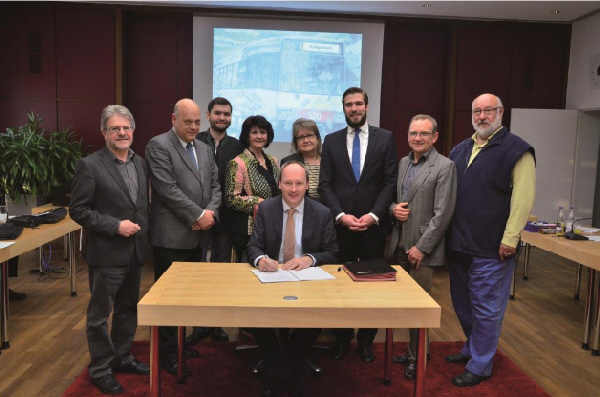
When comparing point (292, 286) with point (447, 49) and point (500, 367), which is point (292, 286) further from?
point (447, 49)

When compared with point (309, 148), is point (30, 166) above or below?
below

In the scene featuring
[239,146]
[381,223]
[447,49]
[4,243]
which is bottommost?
[4,243]

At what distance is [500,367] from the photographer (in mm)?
3051

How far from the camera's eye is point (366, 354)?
10.3 feet

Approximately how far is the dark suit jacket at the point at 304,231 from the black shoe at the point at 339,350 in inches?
30.9

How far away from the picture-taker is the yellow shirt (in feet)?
8.71

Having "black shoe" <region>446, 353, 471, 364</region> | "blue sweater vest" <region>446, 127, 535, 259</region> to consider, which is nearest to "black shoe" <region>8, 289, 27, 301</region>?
"black shoe" <region>446, 353, 471, 364</region>

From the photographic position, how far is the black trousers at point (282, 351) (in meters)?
2.53

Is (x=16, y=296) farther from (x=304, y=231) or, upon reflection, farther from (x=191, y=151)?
(x=304, y=231)

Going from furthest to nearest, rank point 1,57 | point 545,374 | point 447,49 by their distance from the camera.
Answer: point 447,49 < point 1,57 < point 545,374

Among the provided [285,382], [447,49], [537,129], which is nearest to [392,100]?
[447,49]

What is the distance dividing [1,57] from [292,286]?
256 inches

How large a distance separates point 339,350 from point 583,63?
6170 millimetres

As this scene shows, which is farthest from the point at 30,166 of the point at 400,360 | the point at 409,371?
the point at 409,371
